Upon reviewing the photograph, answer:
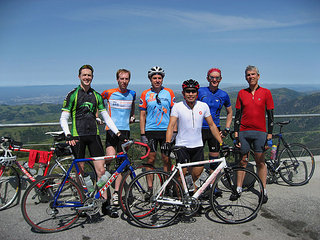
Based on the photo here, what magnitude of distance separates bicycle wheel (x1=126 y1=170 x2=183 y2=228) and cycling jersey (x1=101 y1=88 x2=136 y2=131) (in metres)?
1.04

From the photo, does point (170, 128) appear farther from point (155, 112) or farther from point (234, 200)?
point (234, 200)

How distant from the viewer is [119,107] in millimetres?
4258

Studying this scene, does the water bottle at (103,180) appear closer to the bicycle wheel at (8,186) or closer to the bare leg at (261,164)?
the bicycle wheel at (8,186)

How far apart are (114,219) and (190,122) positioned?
1859 millimetres

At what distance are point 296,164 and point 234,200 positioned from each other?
6.89 feet

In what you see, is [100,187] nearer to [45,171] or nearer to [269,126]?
[45,171]

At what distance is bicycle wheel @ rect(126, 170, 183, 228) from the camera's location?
11.8 feet

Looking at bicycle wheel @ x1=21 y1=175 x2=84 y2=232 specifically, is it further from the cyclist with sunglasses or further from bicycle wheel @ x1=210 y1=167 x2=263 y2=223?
bicycle wheel @ x1=210 y1=167 x2=263 y2=223

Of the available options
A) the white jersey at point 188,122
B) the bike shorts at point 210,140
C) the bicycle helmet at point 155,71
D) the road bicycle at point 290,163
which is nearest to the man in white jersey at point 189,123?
the white jersey at point 188,122

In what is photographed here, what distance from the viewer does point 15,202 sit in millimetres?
4312

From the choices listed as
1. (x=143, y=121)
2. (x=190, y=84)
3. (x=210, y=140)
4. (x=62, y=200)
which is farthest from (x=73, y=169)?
(x=210, y=140)

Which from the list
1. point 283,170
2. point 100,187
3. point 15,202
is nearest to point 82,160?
point 100,187

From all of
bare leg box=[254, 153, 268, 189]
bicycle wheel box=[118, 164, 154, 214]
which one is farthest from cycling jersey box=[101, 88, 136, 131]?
bare leg box=[254, 153, 268, 189]

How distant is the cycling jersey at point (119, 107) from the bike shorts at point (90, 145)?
353mm
